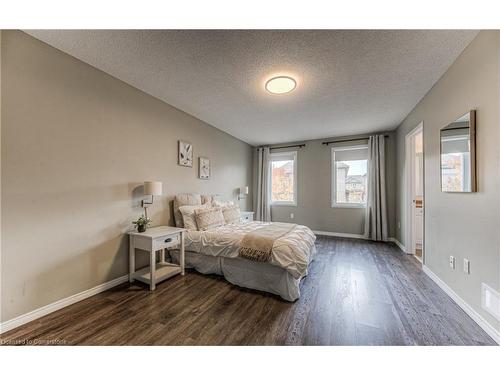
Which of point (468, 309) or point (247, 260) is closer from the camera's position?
point (468, 309)

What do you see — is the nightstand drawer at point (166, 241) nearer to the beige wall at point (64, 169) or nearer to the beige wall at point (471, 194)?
the beige wall at point (64, 169)

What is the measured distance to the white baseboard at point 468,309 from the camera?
1487 mm

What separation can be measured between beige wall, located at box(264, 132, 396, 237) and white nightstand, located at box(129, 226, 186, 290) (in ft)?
11.5

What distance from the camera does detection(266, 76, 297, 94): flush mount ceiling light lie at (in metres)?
2.25

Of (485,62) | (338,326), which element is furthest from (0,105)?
(485,62)

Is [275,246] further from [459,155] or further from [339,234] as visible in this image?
[339,234]

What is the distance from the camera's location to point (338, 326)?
5.34 ft

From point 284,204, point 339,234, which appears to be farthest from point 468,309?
point 284,204

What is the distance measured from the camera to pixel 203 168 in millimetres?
3832

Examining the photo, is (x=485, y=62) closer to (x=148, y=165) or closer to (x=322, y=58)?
(x=322, y=58)

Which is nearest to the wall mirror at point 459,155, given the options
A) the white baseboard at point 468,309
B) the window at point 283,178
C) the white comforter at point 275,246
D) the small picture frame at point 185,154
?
the white baseboard at point 468,309

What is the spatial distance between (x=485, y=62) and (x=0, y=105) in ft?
13.1

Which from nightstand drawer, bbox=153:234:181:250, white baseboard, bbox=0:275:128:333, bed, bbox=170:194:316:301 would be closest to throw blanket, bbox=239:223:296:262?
bed, bbox=170:194:316:301

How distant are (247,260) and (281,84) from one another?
2.16 m
